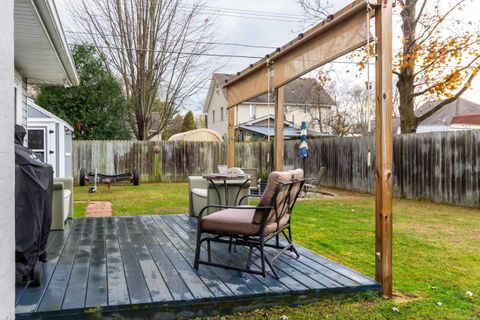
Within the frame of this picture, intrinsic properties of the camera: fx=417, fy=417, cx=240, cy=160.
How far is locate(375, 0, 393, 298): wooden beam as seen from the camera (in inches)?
127

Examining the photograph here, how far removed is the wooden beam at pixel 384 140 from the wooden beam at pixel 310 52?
0.55 ft

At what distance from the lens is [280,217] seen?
12.4 feet

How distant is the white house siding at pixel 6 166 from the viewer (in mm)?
1952

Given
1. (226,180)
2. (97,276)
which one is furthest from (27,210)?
(226,180)

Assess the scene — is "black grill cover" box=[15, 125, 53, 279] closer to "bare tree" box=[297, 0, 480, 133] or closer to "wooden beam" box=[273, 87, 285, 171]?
"wooden beam" box=[273, 87, 285, 171]

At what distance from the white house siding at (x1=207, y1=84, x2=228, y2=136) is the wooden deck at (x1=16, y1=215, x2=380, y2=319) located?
24.3 meters

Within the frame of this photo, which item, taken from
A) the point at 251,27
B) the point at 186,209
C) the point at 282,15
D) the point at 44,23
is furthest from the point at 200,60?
the point at 44,23

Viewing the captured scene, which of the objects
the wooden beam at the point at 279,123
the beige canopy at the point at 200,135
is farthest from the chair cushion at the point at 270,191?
the beige canopy at the point at 200,135

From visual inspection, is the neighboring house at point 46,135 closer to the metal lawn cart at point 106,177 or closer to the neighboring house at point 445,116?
the metal lawn cart at point 106,177

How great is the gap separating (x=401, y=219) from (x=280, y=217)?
4.38 meters

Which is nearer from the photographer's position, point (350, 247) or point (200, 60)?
point (350, 247)

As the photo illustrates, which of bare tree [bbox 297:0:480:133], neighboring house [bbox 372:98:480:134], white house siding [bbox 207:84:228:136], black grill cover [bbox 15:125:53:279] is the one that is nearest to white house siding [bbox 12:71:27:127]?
black grill cover [bbox 15:125:53:279]

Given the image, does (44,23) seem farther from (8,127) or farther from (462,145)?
(462,145)

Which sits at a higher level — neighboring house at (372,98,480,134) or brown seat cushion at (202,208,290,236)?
neighboring house at (372,98,480,134)
